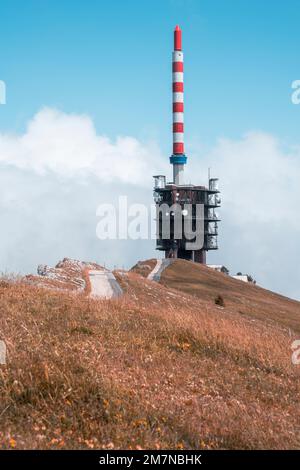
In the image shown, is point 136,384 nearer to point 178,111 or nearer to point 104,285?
point 104,285

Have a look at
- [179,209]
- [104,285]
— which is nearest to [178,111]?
[179,209]

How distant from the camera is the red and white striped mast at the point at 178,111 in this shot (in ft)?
301

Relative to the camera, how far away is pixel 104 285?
4219 centimetres

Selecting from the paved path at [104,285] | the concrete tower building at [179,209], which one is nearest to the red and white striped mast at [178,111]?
the concrete tower building at [179,209]

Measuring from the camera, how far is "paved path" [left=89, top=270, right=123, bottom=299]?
121ft

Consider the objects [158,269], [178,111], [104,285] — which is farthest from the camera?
[178,111]

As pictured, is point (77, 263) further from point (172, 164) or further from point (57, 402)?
point (57, 402)

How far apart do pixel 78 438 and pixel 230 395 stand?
3.24m

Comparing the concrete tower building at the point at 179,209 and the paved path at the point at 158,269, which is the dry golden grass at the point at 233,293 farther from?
the concrete tower building at the point at 179,209

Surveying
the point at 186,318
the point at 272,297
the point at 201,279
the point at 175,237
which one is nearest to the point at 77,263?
the point at 201,279

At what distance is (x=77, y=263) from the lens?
2306 inches

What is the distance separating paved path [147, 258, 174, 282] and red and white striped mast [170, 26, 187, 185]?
20.6 metres

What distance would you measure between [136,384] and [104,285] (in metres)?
32.6
